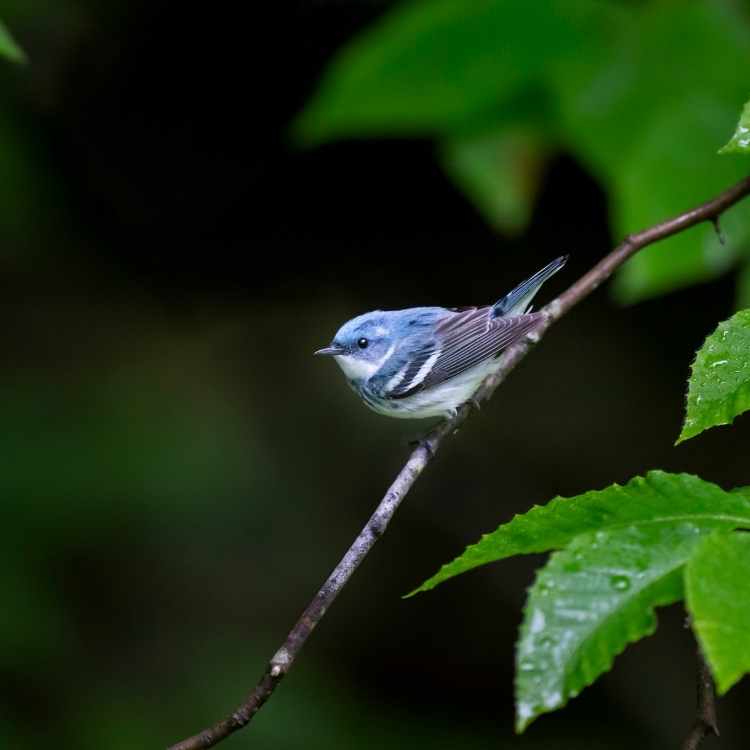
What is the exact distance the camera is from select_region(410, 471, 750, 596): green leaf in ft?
3.82

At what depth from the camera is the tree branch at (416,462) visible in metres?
1.47

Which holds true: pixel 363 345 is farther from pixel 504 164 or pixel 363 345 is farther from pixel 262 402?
pixel 262 402

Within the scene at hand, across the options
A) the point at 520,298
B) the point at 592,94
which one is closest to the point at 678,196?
the point at 592,94

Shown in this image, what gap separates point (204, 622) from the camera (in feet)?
17.4

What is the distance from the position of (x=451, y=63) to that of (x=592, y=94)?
0.41 m

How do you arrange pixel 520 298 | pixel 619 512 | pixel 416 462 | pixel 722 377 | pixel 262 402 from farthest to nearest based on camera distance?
pixel 262 402 → pixel 520 298 → pixel 416 462 → pixel 722 377 → pixel 619 512

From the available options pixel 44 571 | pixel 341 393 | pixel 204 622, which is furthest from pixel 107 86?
pixel 204 622

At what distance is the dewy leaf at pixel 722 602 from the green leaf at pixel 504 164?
7.54 ft

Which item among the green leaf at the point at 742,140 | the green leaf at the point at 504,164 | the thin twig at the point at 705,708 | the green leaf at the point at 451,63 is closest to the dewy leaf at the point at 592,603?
the thin twig at the point at 705,708

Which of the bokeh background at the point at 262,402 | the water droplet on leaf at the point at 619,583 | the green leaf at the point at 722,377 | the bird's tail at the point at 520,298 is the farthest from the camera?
the bokeh background at the point at 262,402

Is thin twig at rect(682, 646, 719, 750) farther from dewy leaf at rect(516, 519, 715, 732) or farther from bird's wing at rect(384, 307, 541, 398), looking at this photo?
bird's wing at rect(384, 307, 541, 398)

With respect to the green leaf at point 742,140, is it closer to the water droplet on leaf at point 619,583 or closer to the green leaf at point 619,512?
the green leaf at point 619,512

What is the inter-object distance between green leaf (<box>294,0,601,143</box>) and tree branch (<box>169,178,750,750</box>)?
33.7 inches

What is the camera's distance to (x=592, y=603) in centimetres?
106
